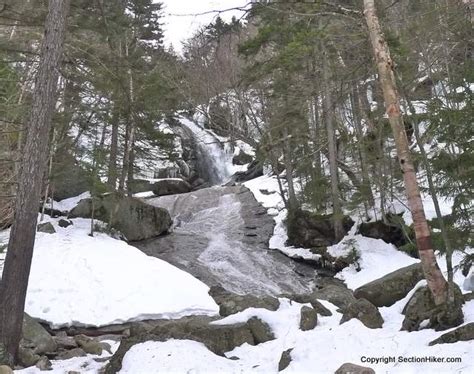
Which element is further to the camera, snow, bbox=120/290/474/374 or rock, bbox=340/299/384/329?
rock, bbox=340/299/384/329

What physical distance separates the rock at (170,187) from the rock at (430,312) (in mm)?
24447

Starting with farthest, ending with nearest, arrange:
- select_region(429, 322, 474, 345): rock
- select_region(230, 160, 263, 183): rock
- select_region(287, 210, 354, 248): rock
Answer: select_region(230, 160, 263, 183): rock → select_region(287, 210, 354, 248): rock → select_region(429, 322, 474, 345): rock

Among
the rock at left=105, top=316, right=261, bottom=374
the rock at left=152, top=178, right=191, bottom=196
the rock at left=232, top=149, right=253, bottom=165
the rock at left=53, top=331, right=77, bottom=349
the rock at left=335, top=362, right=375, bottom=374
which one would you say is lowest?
the rock at left=53, top=331, right=77, bottom=349

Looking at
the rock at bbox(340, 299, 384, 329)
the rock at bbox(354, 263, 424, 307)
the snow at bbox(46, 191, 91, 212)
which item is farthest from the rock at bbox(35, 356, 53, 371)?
the snow at bbox(46, 191, 91, 212)

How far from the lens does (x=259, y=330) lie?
639cm

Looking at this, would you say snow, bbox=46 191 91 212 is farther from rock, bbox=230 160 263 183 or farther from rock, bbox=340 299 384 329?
rock, bbox=340 299 384 329

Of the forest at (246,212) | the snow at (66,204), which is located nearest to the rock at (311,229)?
the forest at (246,212)

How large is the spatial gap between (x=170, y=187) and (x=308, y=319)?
78.6ft

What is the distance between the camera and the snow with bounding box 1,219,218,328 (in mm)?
8758

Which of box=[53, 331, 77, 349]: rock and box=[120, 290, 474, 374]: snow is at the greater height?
box=[120, 290, 474, 374]: snow

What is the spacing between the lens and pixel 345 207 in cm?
1734

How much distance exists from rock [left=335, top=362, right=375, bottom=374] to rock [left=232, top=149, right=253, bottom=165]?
29224mm

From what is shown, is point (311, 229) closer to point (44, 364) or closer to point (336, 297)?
point (336, 297)

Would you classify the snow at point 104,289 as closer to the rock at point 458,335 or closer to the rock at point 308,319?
the rock at point 308,319
